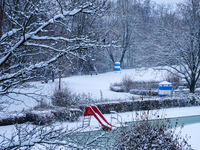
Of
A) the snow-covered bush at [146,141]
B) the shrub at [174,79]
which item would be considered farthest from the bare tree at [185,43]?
the snow-covered bush at [146,141]

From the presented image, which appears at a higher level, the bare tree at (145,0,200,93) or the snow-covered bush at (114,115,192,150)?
the bare tree at (145,0,200,93)

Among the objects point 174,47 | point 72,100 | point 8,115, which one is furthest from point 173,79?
point 8,115

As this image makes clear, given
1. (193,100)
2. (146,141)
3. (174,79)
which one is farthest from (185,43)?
(146,141)

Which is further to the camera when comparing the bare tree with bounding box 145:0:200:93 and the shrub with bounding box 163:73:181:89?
the shrub with bounding box 163:73:181:89

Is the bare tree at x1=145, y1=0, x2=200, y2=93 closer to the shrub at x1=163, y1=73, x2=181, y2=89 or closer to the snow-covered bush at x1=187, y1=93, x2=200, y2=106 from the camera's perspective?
the snow-covered bush at x1=187, y1=93, x2=200, y2=106

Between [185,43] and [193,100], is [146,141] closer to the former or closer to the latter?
[193,100]

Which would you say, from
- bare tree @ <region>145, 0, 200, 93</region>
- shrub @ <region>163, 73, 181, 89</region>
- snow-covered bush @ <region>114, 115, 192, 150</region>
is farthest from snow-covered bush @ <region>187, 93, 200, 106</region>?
snow-covered bush @ <region>114, 115, 192, 150</region>

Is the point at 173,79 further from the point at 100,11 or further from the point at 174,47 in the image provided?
the point at 100,11

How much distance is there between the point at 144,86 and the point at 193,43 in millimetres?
6412

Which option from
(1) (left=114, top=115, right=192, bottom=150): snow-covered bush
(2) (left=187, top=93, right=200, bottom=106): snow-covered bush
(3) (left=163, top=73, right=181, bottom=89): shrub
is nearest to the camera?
(1) (left=114, top=115, right=192, bottom=150): snow-covered bush

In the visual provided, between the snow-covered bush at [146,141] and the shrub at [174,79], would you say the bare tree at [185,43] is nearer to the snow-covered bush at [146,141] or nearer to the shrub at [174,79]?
the shrub at [174,79]

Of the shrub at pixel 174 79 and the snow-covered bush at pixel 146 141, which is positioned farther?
the shrub at pixel 174 79

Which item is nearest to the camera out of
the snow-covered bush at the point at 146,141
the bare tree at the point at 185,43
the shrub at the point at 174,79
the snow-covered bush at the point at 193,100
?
the snow-covered bush at the point at 146,141

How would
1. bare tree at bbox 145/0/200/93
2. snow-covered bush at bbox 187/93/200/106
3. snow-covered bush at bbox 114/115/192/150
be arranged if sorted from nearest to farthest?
snow-covered bush at bbox 114/115/192/150, snow-covered bush at bbox 187/93/200/106, bare tree at bbox 145/0/200/93
